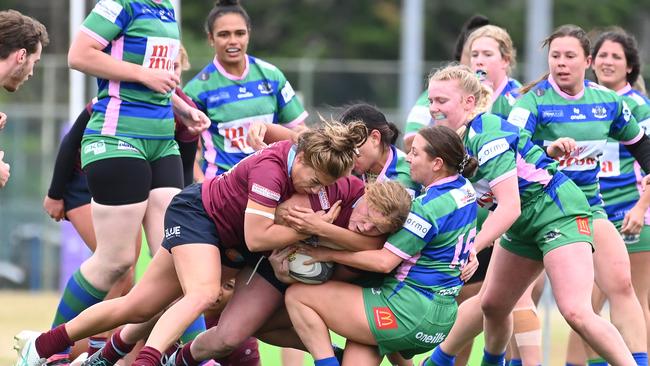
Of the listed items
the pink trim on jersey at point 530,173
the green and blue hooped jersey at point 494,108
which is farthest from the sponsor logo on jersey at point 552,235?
the green and blue hooped jersey at point 494,108

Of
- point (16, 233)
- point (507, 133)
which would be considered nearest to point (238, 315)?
point (507, 133)

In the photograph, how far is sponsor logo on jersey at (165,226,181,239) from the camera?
5.75 metres

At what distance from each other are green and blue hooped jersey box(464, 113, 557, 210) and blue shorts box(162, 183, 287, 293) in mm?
1099

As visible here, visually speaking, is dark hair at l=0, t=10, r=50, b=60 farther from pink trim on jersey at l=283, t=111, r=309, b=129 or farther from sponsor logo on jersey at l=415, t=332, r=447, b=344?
sponsor logo on jersey at l=415, t=332, r=447, b=344

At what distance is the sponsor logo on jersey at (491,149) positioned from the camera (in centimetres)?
593

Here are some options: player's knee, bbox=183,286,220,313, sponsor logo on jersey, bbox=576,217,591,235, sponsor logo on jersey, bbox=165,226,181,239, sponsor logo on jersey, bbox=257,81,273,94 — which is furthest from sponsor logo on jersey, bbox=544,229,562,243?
sponsor logo on jersey, bbox=257,81,273,94

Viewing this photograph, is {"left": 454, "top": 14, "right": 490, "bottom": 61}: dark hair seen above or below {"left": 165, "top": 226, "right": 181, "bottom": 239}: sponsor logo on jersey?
above

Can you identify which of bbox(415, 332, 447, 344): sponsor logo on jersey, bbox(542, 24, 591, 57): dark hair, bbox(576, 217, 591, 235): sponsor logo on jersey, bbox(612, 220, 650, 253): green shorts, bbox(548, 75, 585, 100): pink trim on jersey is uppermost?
bbox(542, 24, 591, 57): dark hair

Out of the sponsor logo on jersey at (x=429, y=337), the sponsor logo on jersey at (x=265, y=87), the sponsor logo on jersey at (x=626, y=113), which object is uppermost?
the sponsor logo on jersey at (x=626, y=113)

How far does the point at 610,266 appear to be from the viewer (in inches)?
256

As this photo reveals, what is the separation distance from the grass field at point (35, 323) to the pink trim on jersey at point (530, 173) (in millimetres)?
2319

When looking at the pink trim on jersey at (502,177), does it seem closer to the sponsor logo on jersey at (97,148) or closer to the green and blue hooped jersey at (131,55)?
the green and blue hooped jersey at (131,55)

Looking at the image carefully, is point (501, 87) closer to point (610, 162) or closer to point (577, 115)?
point (610, 162)

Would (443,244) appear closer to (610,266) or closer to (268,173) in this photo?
(268,173)
